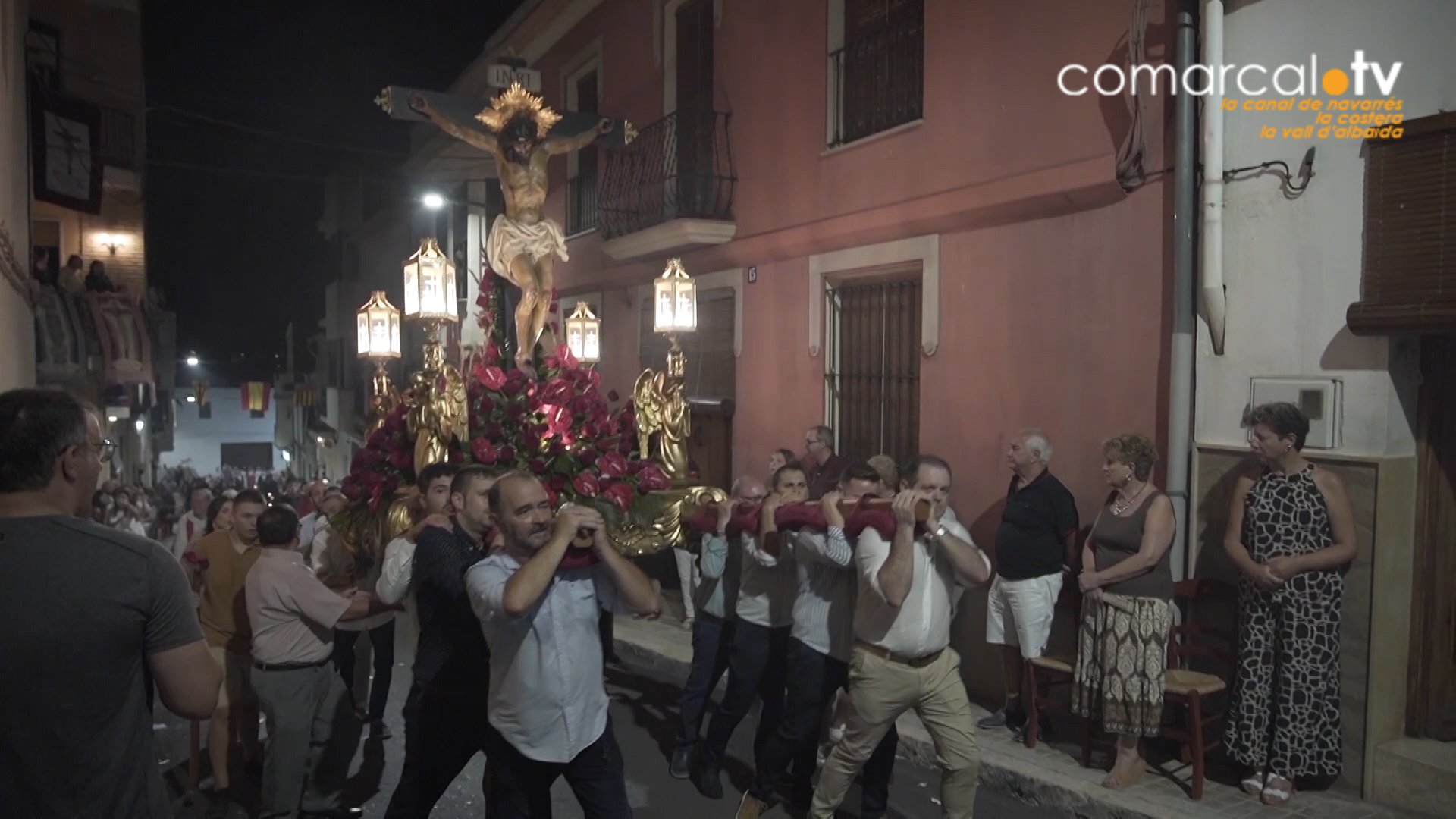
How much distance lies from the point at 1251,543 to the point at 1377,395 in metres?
0.91

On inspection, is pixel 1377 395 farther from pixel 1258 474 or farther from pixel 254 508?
pixel 254 508

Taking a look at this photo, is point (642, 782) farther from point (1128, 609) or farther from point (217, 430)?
point (217, 430)

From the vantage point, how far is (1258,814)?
16.4ft

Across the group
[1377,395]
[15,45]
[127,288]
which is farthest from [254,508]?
[127,288]

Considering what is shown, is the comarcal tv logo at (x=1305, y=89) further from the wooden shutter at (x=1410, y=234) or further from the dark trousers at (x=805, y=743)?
the dark trousers at (x=805, y=743)

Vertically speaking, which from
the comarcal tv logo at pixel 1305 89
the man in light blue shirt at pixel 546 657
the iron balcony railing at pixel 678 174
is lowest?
the man in light blue shirt at pixel 546 657

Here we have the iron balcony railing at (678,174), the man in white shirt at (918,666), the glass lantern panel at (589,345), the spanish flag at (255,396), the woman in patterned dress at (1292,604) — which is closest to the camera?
the man in white shirt at (918,666)

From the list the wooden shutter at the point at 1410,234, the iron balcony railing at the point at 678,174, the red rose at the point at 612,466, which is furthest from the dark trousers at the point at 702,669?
the iron balcony railing at the point at 678,174

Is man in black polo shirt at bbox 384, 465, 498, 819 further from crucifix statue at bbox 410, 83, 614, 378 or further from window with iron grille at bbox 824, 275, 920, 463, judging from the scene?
window with iron grille at bbox 824, 275, 920, 463

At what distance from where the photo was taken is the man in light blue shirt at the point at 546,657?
3.42 meters

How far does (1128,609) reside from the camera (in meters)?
5.28

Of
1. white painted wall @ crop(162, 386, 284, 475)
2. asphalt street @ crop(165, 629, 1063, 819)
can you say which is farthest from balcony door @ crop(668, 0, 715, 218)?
white painted wall @ crop(162, 386, 284, 475)

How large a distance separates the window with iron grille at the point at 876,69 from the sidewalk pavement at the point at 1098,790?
4.65m

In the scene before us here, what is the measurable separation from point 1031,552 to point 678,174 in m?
6.05
